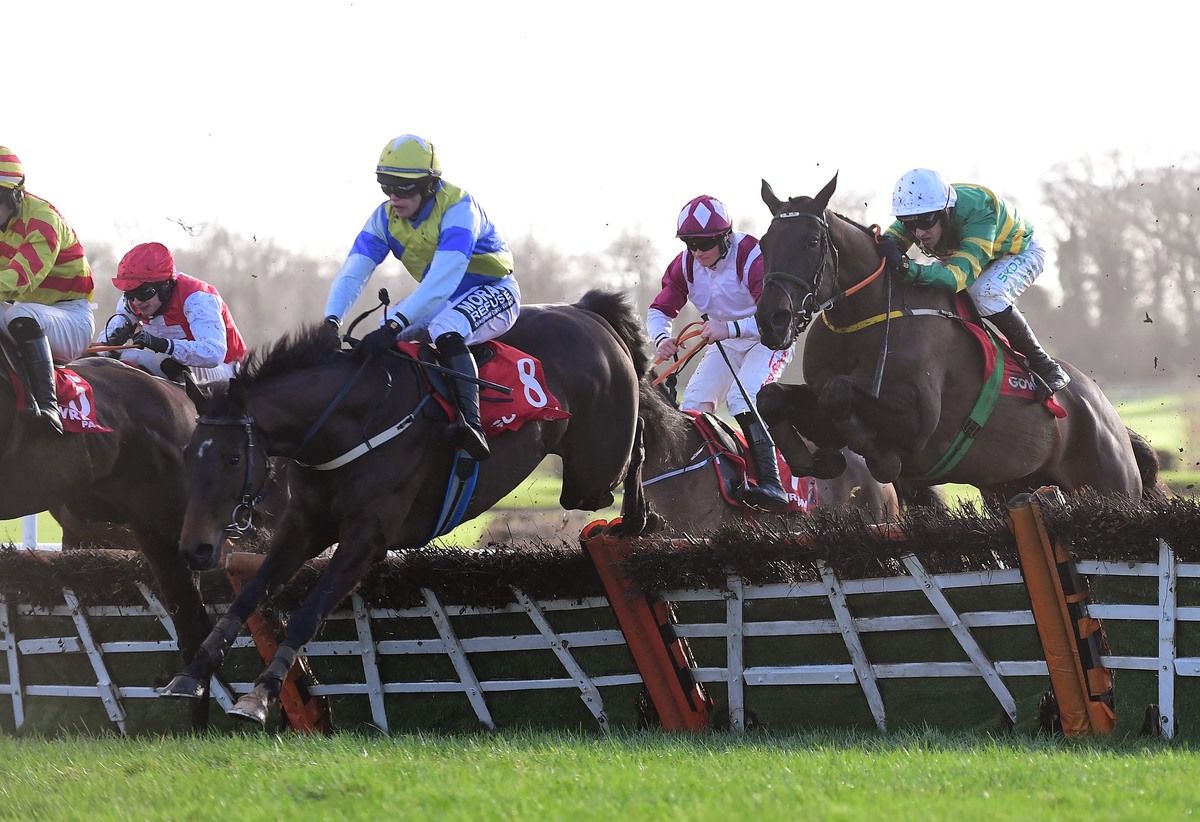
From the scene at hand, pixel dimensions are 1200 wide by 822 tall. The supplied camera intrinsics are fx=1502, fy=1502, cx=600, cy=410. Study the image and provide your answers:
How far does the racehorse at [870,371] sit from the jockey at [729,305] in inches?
30.0

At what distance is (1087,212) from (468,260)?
29860 mm

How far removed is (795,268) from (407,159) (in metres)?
1.84

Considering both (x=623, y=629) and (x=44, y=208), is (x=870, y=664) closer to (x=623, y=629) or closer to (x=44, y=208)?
(x=623, y=629)

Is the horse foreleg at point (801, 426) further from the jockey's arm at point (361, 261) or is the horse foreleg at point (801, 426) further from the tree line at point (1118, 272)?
the tree line at point (1118, 272)

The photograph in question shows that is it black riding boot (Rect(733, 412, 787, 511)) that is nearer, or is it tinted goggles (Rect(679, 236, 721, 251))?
tinted goggles (Rect(679, 236, 721, 251))

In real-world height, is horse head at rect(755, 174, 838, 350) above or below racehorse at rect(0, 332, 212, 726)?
above

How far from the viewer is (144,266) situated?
7.98m

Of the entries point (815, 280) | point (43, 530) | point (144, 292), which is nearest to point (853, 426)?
point (815, 280)

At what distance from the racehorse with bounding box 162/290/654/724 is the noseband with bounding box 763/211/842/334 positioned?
963mm

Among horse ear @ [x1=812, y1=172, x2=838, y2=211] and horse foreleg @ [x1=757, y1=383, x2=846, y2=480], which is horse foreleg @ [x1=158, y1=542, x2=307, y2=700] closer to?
horse foreleg @ [x1=757, y1=383, x2=846, y2=480]

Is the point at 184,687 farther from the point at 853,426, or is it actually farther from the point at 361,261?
the point at 853,426

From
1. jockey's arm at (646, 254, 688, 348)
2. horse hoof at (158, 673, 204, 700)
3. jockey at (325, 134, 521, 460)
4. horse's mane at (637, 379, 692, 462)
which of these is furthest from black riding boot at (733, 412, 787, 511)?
horse hoof at (158, 673, 204, 700)

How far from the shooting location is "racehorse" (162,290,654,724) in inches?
222

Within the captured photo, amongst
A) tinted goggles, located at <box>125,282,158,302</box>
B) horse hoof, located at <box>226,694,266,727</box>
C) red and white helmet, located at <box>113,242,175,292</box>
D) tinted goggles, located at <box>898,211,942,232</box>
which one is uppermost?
tinted goggles, located at <box>898,211,942,232</box>
